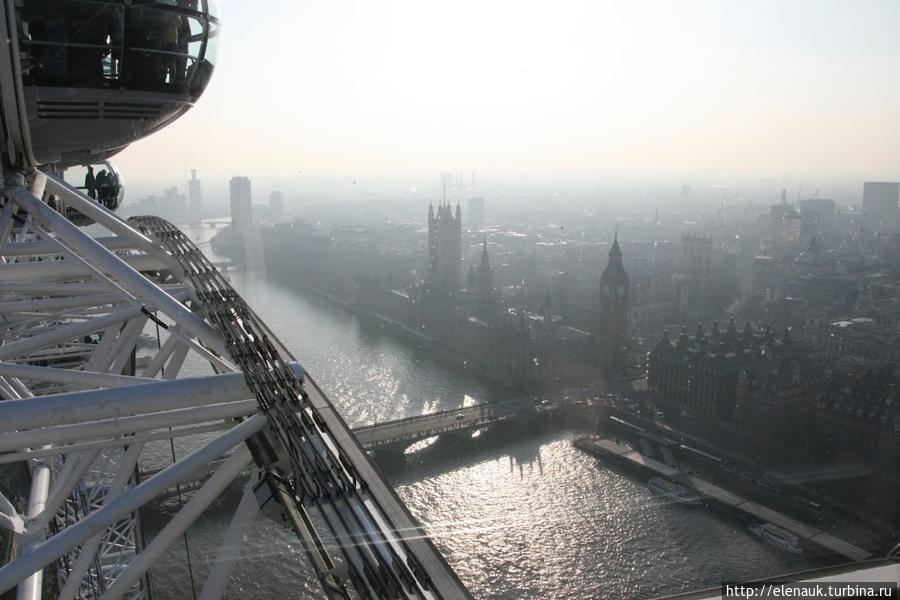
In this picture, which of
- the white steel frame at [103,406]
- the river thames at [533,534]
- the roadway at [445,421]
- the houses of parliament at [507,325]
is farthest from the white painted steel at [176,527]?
the houses of parliament at [507,325]

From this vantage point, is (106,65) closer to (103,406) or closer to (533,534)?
(103,406)

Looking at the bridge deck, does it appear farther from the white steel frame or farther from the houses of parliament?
the white steel frame

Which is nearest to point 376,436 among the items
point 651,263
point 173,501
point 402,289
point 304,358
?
point 173,501

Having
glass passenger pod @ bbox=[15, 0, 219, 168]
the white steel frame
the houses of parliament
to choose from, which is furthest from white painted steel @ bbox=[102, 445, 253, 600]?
the houses of parliament

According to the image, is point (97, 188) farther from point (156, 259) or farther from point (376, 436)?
point (376, 436)

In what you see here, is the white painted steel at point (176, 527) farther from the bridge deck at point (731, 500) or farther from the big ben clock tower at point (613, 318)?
the big ben clock tower at point (613, 318)

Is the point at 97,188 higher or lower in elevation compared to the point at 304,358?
higher

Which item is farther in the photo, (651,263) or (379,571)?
(651,263)
